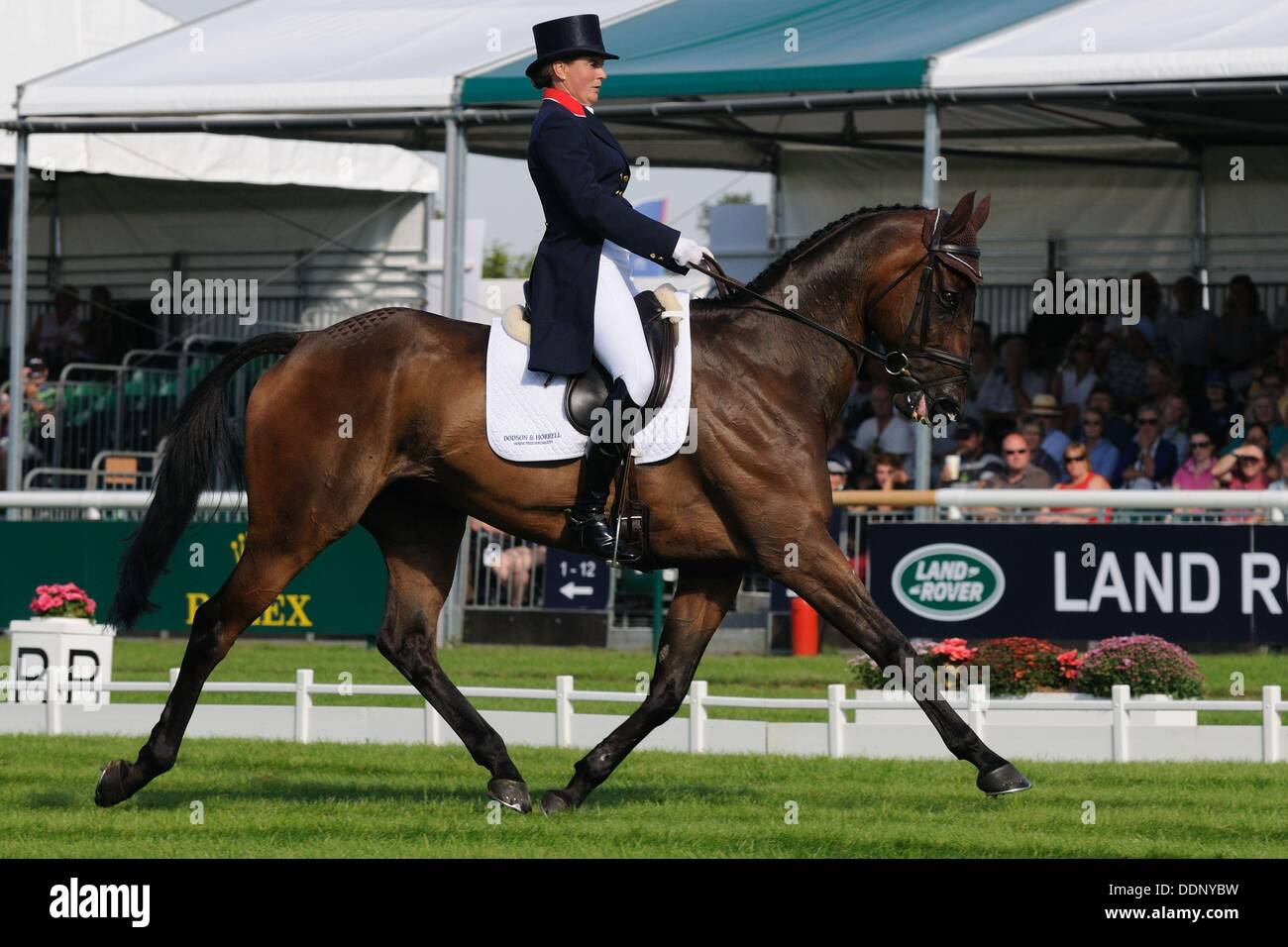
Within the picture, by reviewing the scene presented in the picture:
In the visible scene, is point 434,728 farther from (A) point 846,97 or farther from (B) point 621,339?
(A) point 846,97

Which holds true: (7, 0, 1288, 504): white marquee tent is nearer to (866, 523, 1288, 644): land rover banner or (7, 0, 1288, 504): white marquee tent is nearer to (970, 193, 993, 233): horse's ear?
(866, 523, 1288, 644): land rover banner

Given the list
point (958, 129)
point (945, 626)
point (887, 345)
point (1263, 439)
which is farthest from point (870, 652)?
point (958, 129)

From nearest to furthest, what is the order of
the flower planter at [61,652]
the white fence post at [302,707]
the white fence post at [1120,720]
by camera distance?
the white fence post at [1120,720] → the white fence post at [302,707] → the flower planter at [61,652]

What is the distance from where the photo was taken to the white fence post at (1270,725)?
31.0 ft

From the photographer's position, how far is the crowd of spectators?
15.9 m


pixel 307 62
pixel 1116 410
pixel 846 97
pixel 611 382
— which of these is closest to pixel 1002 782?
pixel 611 382

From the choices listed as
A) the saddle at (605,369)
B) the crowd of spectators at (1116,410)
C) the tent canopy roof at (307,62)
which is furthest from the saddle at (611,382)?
the tent canopy roof at (307,62)

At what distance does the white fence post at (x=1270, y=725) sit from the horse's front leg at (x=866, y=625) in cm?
293

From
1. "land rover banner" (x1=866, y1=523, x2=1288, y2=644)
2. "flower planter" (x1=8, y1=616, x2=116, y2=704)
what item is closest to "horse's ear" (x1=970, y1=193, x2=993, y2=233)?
"land rover banner" (x1=866, y1=523, x2=1288, y2=644)

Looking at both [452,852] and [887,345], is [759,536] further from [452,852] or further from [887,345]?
[452,852]

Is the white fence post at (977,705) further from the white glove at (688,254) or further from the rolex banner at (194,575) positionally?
the rolex banner at (194,575)

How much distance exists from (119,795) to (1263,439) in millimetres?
11188

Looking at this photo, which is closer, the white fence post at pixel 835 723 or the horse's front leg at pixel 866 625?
the horse's front leg at pixel 866 625

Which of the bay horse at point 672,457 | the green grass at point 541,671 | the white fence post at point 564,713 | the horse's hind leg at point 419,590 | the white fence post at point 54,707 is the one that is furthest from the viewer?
the green grass at point 541,671
